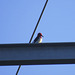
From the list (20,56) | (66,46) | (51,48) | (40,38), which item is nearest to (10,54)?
Answer: (20,56)

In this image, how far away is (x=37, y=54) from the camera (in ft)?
14.0

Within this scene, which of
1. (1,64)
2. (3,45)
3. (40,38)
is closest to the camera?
(1,64)

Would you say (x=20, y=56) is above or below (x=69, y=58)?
below

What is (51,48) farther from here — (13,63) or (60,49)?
(13,63)

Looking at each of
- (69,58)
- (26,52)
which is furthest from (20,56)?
(69,58)

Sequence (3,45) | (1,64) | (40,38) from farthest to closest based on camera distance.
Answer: (40,38) → (3,45) → (1,64)

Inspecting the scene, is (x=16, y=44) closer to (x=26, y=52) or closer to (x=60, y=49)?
(x=26, y=52)

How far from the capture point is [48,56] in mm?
4223

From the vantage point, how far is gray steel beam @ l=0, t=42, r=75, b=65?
4090 mm

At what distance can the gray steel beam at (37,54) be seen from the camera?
409 centimetres

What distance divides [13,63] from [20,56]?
23cm

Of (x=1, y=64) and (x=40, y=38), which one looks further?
(x=40, y=38)

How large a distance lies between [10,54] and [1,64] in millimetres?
318

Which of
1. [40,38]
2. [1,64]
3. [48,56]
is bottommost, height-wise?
[40,38]
